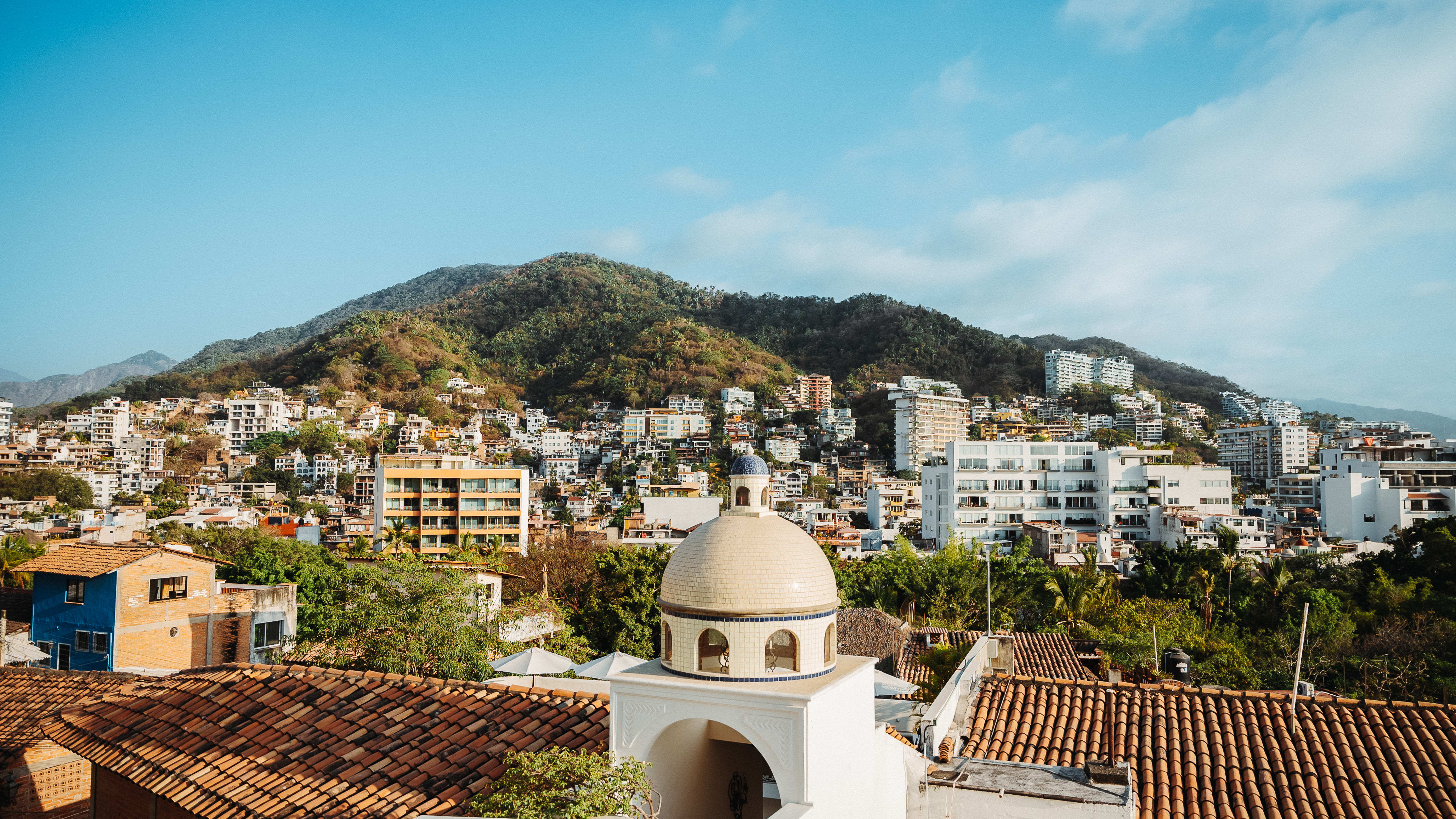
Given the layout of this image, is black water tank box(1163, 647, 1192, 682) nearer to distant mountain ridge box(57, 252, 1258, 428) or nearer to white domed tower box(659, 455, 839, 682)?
white domed tower box(659, 455, 839, 682)

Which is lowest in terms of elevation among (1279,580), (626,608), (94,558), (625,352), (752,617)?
(1279,580)

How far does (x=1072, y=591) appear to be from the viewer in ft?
111

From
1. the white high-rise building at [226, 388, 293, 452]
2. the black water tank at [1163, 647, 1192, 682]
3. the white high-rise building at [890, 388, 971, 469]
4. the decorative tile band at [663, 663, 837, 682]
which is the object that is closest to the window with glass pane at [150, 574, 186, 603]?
the decorative tile band at [663, 663, 837, 682]

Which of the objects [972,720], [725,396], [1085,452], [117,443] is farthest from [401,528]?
[725,396]

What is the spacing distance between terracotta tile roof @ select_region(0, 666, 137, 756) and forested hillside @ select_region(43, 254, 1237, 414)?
11814 cm

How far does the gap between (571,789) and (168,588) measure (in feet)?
58.6

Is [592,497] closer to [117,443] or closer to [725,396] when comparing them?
[725,396]

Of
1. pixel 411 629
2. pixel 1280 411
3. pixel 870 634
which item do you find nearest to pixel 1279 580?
pixel 870 634

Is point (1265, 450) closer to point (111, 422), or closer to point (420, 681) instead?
point (420, 681)

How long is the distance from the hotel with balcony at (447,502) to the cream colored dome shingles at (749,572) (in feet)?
164

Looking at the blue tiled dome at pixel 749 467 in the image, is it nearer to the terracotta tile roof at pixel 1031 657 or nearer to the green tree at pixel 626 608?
the terracotta tile roof at pixel 1031 657

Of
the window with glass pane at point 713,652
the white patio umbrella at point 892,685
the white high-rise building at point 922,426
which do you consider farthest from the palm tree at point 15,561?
the white high-rise building at point 922,426

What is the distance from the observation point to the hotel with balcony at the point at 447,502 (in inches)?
2148

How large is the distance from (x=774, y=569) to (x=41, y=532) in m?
65.5
